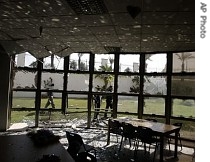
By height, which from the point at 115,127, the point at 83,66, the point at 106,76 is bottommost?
the point at 115,127

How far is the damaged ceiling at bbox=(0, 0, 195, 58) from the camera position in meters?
3.30

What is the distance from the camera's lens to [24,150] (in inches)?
112

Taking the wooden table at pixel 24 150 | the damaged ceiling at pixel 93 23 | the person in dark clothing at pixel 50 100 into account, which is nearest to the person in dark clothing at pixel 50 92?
the person in dark clothing at pixel 50 100

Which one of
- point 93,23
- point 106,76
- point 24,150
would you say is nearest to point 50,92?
A: point 106,76

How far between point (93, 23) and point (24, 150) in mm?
2553

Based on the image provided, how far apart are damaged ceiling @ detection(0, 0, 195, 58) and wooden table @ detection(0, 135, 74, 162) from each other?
2000 mm

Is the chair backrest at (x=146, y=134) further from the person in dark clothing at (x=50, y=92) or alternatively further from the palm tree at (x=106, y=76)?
the person in dark clothing at (x=50, y=92)

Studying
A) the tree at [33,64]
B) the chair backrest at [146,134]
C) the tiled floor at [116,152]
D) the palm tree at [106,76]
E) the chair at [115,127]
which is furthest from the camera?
the palm tree at [106,76]

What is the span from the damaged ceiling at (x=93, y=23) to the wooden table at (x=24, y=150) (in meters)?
2.00

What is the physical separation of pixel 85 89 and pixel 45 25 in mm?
4402

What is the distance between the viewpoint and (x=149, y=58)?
26.0 feet

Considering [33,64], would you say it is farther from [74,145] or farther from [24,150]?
[24,150]

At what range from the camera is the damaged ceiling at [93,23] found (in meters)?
3.30

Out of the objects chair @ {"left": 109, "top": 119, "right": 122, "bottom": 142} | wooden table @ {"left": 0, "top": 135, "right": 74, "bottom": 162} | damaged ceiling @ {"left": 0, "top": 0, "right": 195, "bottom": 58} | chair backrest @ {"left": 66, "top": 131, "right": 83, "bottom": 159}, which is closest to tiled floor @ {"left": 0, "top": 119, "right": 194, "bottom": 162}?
chair @ {"left": 109, "top": 119, "right": 122, "bottom": 142}
